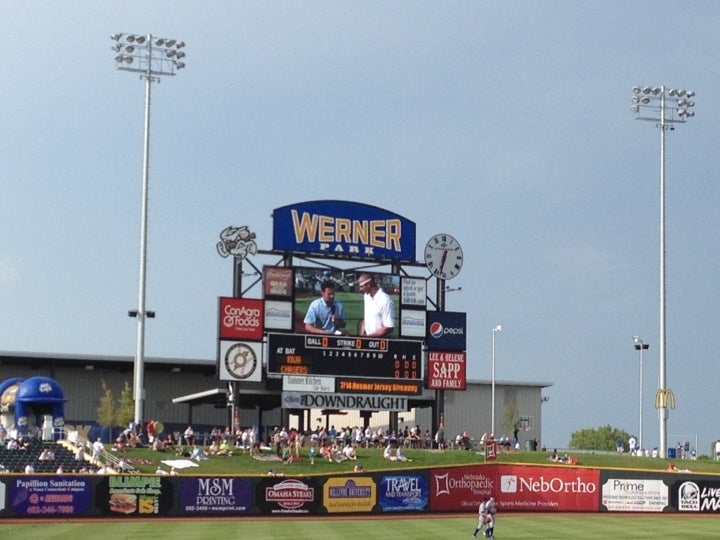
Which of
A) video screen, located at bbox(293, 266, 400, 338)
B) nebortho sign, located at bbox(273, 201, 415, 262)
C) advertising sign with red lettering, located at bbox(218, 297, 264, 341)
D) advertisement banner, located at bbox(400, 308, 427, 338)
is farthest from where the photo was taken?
advertisement banner, located at bbox(400, 308, 427, 338)

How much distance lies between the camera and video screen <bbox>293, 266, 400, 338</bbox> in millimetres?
54781

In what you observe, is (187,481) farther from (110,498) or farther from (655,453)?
(655,453)

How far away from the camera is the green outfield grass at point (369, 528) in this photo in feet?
119

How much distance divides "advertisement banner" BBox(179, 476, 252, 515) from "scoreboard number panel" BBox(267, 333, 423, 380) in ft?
36.1

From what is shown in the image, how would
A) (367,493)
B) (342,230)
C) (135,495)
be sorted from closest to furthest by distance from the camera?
(135,495), (367,493), (342,230)

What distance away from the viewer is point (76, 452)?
158ft

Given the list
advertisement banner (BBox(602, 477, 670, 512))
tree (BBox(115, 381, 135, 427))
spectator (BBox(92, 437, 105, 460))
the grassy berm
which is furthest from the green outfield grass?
tree (BBox(115, 381, 135, 427))

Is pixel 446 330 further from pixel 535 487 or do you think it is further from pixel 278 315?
pixel 535 487

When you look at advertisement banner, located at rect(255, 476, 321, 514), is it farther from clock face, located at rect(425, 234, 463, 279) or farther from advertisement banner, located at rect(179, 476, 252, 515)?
clock face, located at rect(425, 234, 463, 279)

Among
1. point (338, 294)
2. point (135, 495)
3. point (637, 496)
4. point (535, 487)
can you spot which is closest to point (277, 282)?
point (338, 294)

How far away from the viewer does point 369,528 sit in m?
39.5

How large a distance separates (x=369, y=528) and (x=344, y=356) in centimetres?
1609

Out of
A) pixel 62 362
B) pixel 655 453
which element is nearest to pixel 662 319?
pixel 655 453

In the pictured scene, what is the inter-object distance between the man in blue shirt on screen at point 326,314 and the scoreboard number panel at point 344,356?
0.41 metres
